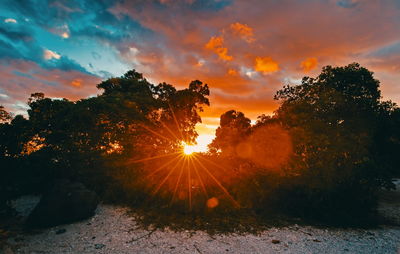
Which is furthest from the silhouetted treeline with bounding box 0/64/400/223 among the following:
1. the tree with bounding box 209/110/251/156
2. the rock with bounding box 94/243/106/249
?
the tree with bounding box 209/110/251/156

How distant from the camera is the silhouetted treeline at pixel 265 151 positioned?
37.9 feet

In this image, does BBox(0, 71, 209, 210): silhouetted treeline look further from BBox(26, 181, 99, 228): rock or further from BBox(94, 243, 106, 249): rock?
BBox(94, 243, 106, 249): rock

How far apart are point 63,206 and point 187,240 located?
240 inches

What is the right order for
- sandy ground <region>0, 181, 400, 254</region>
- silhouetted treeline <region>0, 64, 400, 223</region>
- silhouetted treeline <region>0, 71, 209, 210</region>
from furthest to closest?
silhouetted treeline <region>0, 71, 209, 210</region>, silhouetted treeline <region>0, 64, 400, 223</region>, sandy ground <region>0, 181, 400, 254</region>

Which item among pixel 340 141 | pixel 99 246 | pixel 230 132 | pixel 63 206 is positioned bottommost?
pixel 99 246

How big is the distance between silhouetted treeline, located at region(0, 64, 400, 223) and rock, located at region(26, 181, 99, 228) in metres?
1.62

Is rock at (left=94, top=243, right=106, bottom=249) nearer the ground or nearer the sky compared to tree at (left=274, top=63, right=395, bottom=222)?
nearer the ground

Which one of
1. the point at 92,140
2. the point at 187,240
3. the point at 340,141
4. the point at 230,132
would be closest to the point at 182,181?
the point at 187,240

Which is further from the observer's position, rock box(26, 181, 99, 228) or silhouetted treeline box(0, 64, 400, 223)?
silhouetted treeline box(0, 64, 400, 223)

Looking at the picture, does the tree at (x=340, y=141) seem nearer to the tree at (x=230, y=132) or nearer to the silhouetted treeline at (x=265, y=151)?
the silhouetted treeline at (x=265, y=151)

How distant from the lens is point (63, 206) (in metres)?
9.55

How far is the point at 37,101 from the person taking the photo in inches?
681

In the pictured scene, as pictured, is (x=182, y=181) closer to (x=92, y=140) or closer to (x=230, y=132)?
(x=92, y=140)

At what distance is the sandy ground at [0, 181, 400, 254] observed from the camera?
7.44m
